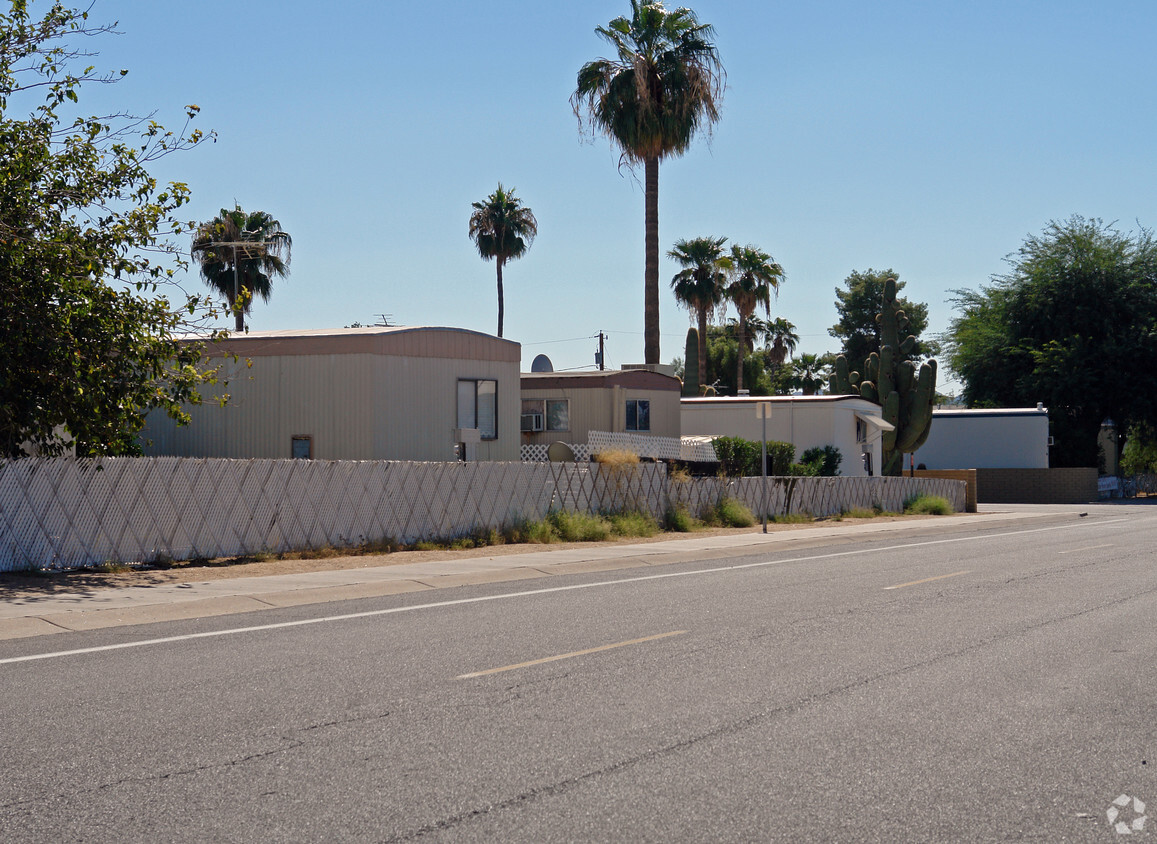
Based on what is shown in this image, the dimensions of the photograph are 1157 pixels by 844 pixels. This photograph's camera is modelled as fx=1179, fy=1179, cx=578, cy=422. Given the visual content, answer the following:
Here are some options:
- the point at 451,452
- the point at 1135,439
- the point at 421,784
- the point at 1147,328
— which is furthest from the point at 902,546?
the point at 1135,439

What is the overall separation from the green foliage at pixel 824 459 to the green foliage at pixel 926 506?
9.57ft

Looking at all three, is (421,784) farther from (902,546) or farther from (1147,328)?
(1147,328)

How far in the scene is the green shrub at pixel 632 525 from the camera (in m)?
24.8

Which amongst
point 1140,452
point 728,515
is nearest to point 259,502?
point 728,515

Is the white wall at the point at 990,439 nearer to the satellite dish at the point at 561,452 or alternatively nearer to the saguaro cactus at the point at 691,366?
the saguaro cactus at the point at 691,366

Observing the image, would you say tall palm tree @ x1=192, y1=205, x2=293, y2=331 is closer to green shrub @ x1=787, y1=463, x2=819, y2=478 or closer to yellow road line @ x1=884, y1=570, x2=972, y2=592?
green shrub @ x1=787, y1=463, x2=819, y2=478

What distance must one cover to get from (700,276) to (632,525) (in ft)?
112

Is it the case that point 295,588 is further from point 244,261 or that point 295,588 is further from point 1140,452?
point 1140,452

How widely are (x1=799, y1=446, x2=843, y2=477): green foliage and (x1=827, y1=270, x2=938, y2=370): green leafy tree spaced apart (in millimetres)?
50264

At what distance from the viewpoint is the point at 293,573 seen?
1645cm

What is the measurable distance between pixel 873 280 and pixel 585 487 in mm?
70991

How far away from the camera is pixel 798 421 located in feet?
137

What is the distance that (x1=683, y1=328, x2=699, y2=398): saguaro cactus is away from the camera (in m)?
57.4

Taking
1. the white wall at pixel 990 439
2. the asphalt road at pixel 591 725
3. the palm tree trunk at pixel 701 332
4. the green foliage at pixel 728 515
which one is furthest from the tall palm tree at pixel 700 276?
→ the asphalt road at pixel 591 725
